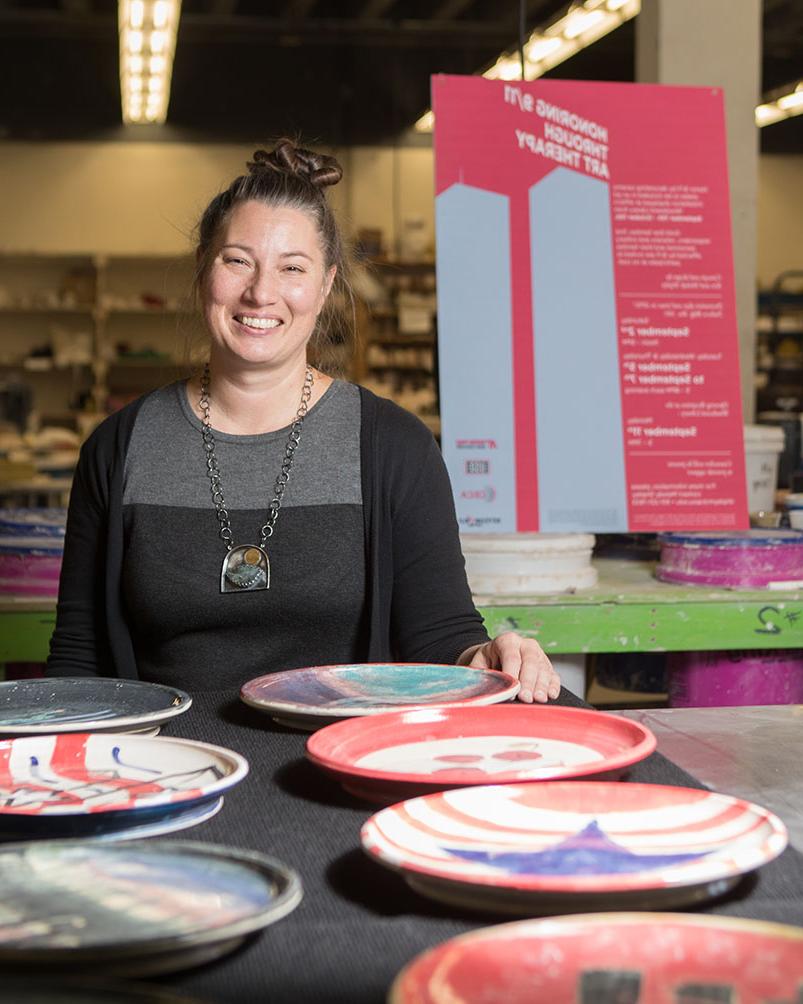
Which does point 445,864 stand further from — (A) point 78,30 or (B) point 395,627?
(A) point 78,30

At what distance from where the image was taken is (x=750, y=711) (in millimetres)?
1639

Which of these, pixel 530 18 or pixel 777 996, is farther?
pixel 530 18

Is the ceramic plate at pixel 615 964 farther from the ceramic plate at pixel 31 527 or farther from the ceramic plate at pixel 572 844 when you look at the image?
the ceramic plate at pixel 31 527

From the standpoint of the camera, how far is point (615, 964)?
0.74m

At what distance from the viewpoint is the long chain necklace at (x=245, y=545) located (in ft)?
6.15

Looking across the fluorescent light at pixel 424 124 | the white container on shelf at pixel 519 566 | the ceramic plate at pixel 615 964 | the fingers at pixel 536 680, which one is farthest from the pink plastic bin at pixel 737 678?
the fluorescent light at pixel 424 124

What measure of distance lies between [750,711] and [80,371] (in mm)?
9512

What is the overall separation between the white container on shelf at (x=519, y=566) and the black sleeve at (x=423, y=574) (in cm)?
61

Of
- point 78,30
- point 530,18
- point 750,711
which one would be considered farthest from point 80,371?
point 750,711

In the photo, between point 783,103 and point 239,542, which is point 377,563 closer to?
point 239,542

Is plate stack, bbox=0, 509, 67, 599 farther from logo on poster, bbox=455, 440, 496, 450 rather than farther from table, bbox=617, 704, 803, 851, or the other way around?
table, bbox=617, 704, 803, 851

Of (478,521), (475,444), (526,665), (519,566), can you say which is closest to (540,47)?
(475,444)

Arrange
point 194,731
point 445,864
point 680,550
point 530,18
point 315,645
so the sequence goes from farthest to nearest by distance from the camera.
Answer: point 530,18 < point 680,550 < point 315,645 < point 194,731 < point 445,864

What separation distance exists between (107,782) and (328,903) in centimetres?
34
